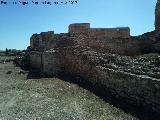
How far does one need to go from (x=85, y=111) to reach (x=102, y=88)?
3697 mm

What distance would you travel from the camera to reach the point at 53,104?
11141 millimetres

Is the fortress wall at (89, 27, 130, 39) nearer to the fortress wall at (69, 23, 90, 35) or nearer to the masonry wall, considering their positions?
the fortress wall at (69, 23, 90, 35)

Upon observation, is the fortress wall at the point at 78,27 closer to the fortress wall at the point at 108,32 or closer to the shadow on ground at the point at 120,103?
the fortress wall at the point at 108,32

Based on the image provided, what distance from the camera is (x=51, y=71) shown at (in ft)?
65.1

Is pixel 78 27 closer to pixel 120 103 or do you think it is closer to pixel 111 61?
pixel 111 61

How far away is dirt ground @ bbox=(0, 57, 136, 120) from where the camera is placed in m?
9.45

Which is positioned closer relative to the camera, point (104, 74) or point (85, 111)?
point (85, 111)

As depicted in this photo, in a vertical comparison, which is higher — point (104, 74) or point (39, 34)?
point (39, 34)

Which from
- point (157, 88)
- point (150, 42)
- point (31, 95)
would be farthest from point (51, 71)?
point (157, 88)

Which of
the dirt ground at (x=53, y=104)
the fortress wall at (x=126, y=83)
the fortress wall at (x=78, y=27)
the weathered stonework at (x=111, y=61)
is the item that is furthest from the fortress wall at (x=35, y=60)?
the dirt ground at (x=53, y=104)

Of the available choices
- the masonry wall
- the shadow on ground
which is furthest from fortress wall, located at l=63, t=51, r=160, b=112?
the masonry wall

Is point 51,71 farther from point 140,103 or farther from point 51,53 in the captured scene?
point 140,103

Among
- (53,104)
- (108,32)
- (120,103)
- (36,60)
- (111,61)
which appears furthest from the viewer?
(108,32)

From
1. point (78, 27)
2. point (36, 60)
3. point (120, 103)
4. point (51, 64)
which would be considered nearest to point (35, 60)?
point (36, 60)
